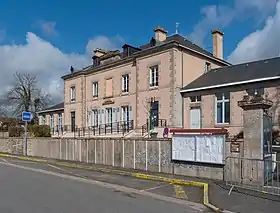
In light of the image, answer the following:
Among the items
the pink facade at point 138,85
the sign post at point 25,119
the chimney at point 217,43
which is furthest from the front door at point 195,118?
the sign post at point 25,119

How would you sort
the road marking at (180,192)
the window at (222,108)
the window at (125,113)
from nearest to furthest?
the road marking at (180,192)
the window at (222,108)
the window at (125,113)

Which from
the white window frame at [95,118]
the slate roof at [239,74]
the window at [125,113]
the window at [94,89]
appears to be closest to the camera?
the slate roof at [239,74]

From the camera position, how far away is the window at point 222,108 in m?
23.5

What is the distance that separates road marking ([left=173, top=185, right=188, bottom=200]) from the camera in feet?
31.3

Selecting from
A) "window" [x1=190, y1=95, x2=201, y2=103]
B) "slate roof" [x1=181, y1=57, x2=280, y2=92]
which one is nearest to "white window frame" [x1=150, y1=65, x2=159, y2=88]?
"slate roof" [x1=181, y1=57, x2=280, y2=92]

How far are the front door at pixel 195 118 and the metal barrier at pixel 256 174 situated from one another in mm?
14267

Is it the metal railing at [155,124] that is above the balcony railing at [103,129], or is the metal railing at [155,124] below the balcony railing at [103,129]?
above

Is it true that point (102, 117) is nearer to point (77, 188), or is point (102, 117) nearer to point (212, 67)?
point (212, 67)

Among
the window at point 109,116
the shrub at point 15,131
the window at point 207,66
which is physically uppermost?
the window at point 207,66

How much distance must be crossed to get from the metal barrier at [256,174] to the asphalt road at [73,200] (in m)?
3.11

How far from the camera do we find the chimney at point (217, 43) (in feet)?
105

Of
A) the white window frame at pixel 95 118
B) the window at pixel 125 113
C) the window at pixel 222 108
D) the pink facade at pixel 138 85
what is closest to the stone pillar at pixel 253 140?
the window at pixel 222 108

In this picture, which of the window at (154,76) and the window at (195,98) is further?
the window at (154,76)

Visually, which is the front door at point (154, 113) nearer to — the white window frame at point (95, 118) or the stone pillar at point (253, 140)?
the white window frame at point (95, 118)
